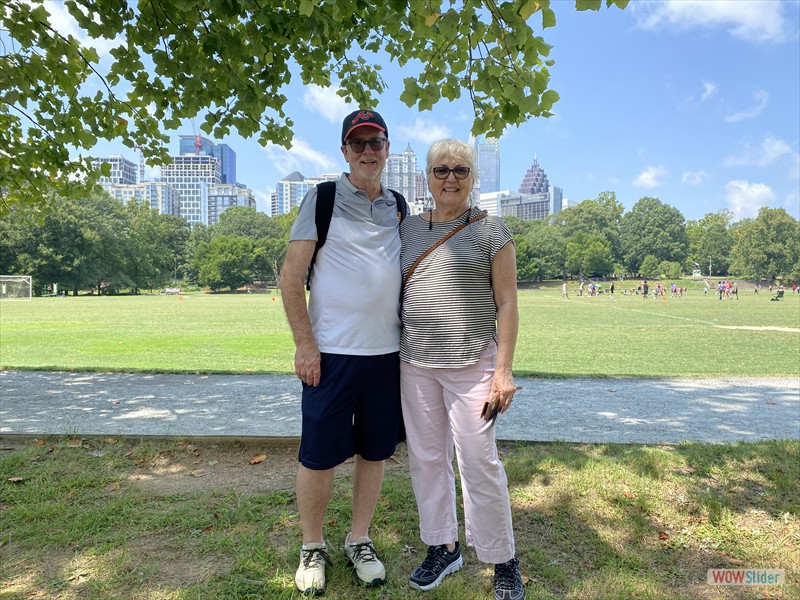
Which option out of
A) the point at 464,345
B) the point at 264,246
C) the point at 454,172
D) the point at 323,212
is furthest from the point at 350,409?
the point at 264,246

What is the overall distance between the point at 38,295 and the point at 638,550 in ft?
248

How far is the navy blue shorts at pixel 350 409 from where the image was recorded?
266 centimetres

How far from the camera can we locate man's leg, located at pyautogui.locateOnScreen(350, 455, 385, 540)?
2.94 metres

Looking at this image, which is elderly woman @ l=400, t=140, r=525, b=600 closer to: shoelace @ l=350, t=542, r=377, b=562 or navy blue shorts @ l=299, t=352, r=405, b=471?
navy blue shorts @ l=299, t=352, r=405, b=471

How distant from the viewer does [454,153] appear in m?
2.74

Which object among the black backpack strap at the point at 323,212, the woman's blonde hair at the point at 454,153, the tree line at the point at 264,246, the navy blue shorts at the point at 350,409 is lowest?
the navy blue shorts at the point at 350,409

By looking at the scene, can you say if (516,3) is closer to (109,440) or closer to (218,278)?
(109,440)

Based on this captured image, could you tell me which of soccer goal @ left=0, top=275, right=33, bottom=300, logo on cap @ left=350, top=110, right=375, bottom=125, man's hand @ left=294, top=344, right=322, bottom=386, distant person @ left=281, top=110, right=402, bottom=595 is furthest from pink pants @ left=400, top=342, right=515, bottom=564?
soccer goal @ left=0, top=275, right=33, bottom=300

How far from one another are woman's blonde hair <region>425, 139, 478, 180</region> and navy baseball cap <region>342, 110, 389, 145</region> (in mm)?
314

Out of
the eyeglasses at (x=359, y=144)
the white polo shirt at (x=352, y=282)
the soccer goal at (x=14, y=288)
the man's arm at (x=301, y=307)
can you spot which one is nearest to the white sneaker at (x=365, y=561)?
the man's arm at (x=301, y=307)

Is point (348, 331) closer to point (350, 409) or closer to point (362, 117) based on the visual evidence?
point (350, 409)

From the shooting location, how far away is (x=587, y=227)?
117000 mm

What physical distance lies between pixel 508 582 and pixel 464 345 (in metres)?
1.24

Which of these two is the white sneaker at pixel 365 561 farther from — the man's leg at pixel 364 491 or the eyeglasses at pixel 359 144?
the eyeglasses at pixel 359 144
